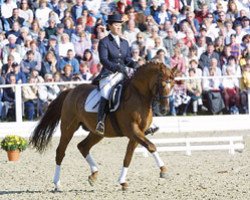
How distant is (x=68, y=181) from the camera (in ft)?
49.3

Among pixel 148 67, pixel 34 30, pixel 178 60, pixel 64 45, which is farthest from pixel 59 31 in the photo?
pixel 148 67

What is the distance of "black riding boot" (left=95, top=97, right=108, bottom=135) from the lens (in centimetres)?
1379

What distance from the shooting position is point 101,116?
45.4 feet

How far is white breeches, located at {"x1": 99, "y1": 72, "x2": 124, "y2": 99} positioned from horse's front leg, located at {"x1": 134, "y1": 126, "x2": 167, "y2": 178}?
2.84 ft

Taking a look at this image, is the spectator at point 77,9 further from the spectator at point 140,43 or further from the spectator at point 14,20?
the spectator at point 140,43

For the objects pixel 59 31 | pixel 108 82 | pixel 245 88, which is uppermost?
pixel 108 82

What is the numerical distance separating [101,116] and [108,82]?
519 millimetres

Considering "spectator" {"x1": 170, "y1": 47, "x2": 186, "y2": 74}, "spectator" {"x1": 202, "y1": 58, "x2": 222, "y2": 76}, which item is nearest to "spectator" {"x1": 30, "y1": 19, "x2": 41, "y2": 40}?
"spectator" {"x1": 170, "y1": 47, "x2": 186, "y2": 74}

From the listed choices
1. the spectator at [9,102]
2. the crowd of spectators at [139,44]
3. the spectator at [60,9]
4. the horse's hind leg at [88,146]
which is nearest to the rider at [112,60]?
the horse's hind leg at [88,146]

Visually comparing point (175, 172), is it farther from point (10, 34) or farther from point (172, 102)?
point (10, 34)

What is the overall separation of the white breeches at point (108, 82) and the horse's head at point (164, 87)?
92 centimetres

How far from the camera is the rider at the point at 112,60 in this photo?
549 inches

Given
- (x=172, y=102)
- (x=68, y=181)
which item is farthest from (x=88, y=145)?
(x=172, y=102)

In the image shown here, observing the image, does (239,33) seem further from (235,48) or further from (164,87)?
(164,87)
